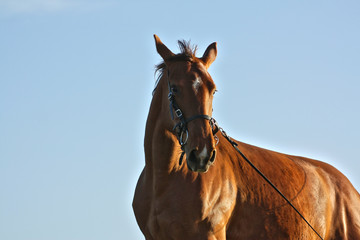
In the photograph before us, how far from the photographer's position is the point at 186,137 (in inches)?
319

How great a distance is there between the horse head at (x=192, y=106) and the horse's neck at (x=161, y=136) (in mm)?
156

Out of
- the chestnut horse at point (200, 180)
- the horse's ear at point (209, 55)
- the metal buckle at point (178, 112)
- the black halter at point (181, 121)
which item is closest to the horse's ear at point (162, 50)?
the chestnut horse at point (200, 180)

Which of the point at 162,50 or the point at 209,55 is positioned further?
the point at 209,55

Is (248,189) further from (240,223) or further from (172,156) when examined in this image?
(172,156)

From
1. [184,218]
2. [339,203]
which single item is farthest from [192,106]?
[339,203]

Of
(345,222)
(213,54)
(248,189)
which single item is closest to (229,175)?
(248,189)

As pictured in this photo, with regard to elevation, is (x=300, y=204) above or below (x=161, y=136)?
below

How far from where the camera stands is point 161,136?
8648mm

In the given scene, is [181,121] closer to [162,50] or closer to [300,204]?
[162,50]

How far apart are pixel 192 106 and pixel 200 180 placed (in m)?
1.08

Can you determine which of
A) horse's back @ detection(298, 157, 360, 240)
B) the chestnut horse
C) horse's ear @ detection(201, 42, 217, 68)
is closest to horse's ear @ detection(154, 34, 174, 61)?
the chestnut horse

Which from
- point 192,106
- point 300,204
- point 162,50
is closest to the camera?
point 192,106

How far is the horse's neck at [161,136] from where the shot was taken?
8.62m

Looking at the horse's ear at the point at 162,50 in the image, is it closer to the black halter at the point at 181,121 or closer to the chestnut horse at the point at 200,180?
the chestnut horse at the point at 200,180
